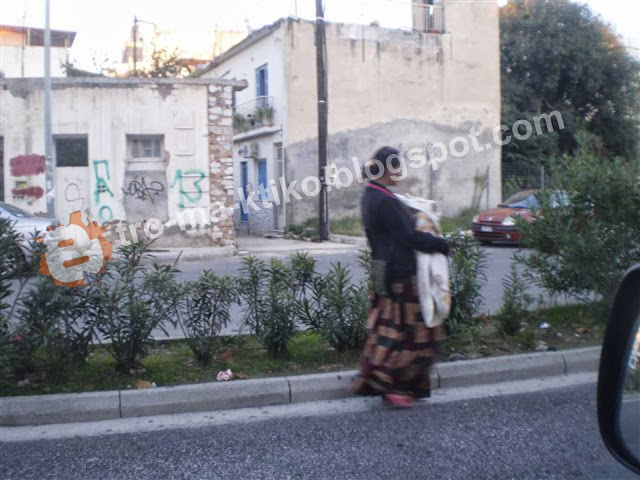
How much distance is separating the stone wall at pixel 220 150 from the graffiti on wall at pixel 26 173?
3874 mm

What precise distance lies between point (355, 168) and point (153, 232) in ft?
26.8

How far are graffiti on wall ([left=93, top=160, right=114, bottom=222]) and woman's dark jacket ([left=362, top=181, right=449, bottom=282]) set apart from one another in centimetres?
1218

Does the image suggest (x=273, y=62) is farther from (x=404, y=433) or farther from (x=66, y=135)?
(x=404, y=433)

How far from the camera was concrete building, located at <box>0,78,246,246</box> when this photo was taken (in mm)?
15797

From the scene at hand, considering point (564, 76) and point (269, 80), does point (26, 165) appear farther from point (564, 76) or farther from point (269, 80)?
point (564, 76)

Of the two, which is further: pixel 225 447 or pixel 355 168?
pixel 355 168

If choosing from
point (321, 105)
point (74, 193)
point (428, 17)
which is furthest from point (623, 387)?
point (428, 17)

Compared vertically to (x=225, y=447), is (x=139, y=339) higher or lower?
higher

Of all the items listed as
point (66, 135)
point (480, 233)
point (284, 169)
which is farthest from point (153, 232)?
point (480, 233)

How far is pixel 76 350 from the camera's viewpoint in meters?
5.65

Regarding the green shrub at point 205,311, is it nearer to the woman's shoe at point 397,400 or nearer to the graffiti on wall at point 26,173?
the woman's shoe at point 397,400

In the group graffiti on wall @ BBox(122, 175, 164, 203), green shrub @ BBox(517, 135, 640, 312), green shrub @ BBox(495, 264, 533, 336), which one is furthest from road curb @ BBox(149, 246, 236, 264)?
green shrub @ BBox(517, 135, 640, 312)

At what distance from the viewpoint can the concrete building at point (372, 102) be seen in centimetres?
2172

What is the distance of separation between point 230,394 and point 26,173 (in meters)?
12.3
